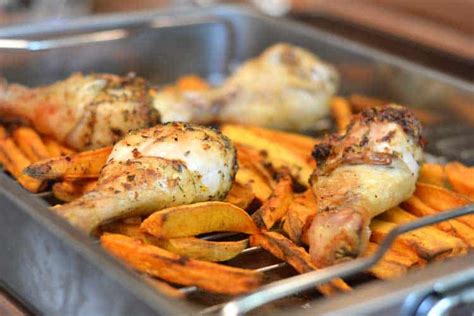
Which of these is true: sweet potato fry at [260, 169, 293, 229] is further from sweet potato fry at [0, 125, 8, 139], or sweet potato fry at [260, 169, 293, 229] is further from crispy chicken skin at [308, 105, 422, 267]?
sweet potato fry at [0, 125, 8, 139]

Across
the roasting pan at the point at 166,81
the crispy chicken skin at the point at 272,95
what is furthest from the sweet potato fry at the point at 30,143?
the crispy chicken skin at the point at 272,95

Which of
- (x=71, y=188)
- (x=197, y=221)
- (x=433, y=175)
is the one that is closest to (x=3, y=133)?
(x=71, y=188)

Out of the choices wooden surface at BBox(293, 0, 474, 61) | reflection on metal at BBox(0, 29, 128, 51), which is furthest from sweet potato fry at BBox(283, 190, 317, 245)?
wooden surface at BBox(293, 0, 474, 61)

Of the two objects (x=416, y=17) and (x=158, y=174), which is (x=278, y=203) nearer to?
(x=158, y=174)

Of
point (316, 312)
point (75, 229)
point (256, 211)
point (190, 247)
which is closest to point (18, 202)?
point (75, 229)

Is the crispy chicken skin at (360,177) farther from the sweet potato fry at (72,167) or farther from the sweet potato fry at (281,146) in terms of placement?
the sweet potato fry at (72,167)
